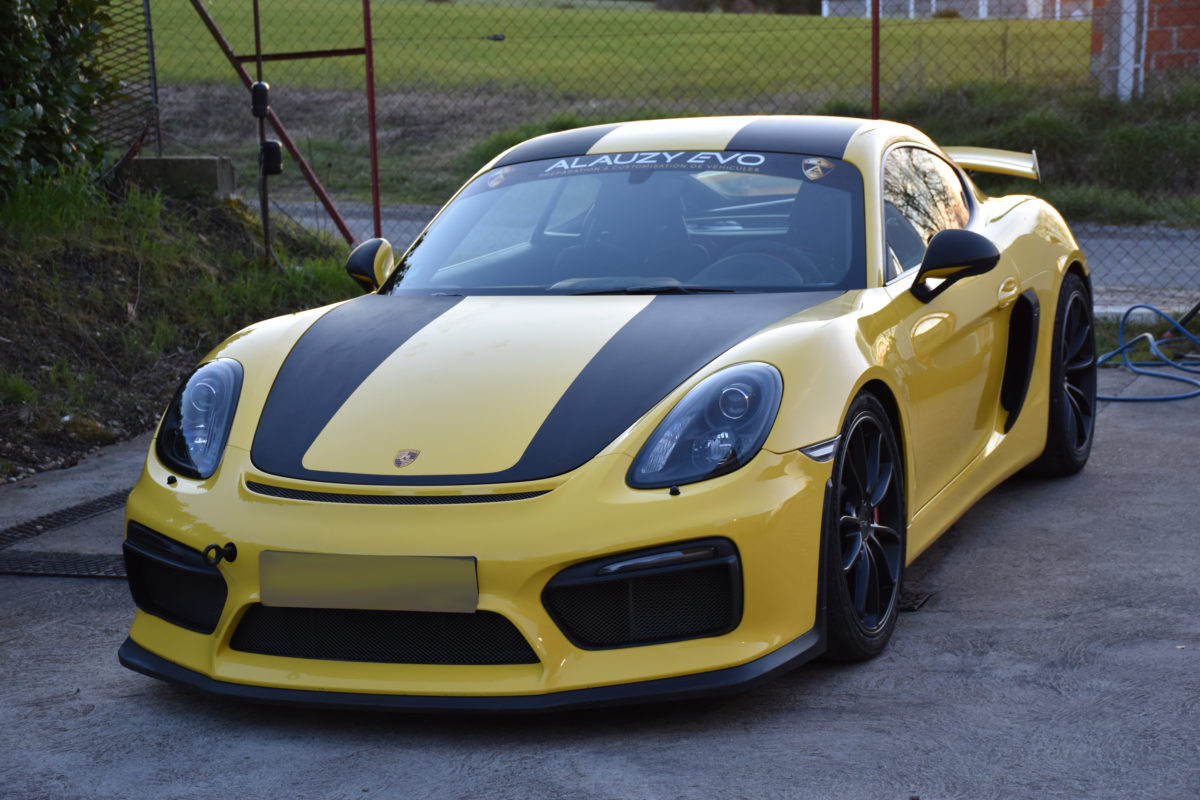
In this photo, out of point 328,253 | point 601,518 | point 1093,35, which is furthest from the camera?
point 1093,35

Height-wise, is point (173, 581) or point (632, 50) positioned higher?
point (632, 50)

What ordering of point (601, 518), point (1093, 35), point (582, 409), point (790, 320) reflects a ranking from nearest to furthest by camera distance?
point (601, 518) < point (582, 409) < point (790, 320) < point (1093, 35)

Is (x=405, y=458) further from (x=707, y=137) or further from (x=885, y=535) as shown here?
(x=707, y=137)

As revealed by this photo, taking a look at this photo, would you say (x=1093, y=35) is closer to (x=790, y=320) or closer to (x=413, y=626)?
(x=790, y=320)

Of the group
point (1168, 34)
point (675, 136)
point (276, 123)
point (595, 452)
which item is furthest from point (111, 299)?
point (1168, 34)

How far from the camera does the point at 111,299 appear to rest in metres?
6.79

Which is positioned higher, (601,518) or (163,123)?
(163,123)

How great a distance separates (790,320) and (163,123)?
22.1 ft

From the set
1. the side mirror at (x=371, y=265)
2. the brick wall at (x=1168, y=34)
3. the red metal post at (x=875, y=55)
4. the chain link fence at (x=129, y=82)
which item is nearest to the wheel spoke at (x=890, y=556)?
the side mirror at (x=371, y=265)

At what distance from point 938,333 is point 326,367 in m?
1.61

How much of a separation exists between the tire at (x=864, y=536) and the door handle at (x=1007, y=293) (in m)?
1.01

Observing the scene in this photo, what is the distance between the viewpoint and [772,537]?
276cm

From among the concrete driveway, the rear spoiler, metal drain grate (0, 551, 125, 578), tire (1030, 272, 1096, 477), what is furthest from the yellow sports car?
the rear spoiler

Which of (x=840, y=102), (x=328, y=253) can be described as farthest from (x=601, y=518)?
(x=840, y=102)
